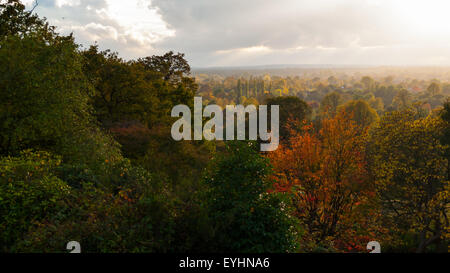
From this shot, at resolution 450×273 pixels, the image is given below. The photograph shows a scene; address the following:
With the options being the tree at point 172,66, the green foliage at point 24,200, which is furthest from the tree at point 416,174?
the tree at point 172,66

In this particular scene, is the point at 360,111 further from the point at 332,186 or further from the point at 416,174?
the point at 332,186

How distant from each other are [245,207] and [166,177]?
3.27 metres

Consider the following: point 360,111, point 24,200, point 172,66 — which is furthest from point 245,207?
point 360,111

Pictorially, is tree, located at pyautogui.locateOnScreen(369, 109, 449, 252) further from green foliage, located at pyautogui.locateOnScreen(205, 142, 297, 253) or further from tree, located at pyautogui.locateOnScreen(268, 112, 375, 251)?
green foliage, located at pyautogui.locateOnScreen(205, 142, 297, 253)

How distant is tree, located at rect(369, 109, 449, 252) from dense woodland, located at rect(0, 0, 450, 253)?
0.27 ft

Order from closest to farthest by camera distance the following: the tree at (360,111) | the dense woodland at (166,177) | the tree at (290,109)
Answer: the dense woodland at (166,177)
the tree at (290,109)
the tree at (360,111)

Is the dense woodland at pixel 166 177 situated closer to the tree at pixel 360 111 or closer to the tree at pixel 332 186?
the tree at pixel 332 186

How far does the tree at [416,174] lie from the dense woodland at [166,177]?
0.27 feet

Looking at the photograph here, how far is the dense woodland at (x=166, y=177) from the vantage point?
8227mm

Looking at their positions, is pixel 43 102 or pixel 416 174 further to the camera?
pixel 416 174

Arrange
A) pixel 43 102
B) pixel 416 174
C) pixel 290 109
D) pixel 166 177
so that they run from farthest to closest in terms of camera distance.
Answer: pixel 290 109 → pixel 416 174 → pixel 43 102 → pixel 166 177

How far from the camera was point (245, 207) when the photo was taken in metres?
8.55

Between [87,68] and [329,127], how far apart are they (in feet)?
71.3
